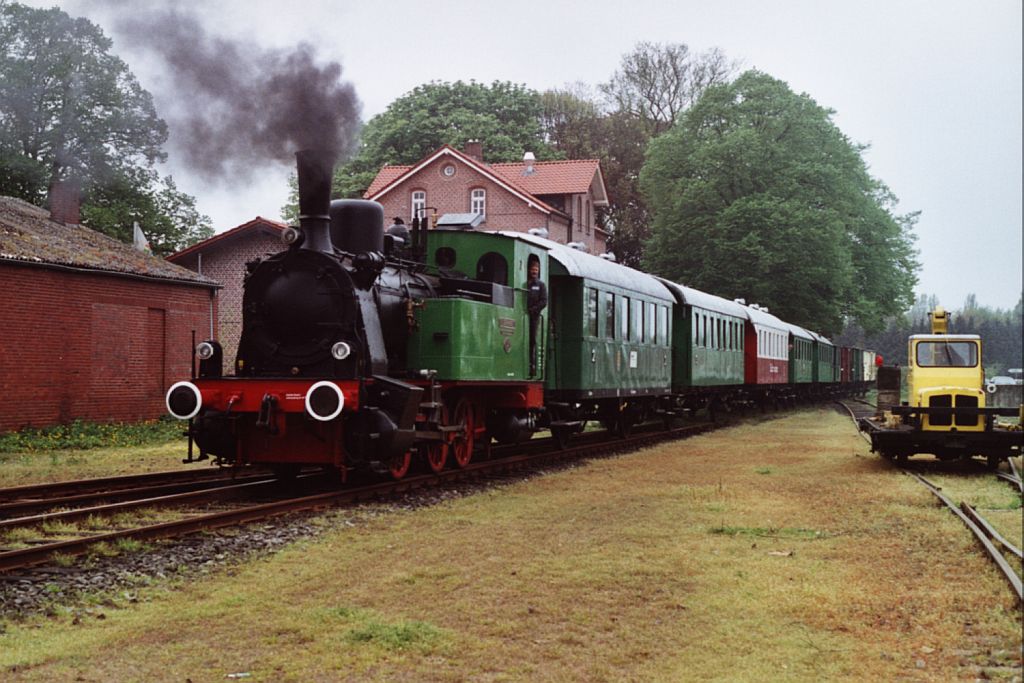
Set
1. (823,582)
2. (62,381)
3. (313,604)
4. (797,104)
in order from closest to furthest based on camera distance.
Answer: (313,604)
(823,582)
(62,381)
(797,104)

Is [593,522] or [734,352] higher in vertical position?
[734,352]

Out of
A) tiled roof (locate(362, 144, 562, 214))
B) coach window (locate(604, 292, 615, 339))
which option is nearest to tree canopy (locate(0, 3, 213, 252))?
coach window (locate(604, 292, 615, 339))

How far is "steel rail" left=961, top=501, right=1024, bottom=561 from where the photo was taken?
7.58 meters

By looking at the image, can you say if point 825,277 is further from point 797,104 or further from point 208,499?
point 208,499

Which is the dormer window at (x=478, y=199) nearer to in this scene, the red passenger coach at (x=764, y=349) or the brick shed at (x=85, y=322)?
the red passenger coach at (x=764, y=349)

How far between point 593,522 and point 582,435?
10778 mm

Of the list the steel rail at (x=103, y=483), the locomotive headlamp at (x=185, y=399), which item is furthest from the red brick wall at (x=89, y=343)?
the locomotive headlamp at (x=185, y=399)

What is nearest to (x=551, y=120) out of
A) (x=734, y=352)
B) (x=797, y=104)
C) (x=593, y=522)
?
(x=797, y=104)

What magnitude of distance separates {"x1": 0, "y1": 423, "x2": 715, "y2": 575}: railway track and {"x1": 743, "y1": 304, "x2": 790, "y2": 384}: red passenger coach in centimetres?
1638

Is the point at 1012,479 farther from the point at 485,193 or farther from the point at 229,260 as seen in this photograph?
the point at 485,193

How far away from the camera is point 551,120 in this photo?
58.6 m

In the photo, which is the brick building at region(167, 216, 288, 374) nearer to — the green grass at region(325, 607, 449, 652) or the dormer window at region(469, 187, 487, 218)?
the dormer window at region(469, 187, 487, 218)

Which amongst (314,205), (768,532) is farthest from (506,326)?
(768,532)

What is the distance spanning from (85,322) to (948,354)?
15941 millimetres
